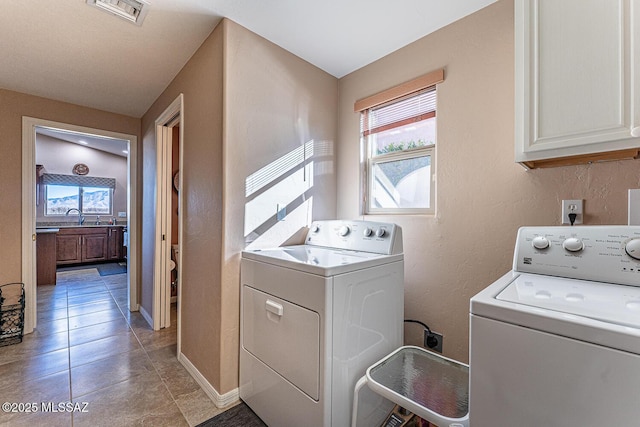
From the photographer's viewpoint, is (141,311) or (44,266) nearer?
(141,311)

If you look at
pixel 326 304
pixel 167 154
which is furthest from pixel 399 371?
pixel 167 154

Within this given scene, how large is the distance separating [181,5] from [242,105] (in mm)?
624

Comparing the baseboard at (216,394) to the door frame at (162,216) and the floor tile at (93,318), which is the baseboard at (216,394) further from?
the floor tile at (93,318)

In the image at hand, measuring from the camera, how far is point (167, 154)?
107 inches

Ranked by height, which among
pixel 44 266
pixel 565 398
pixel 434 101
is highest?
pixel 434 101

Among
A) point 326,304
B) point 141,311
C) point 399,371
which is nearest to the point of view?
point 326,304

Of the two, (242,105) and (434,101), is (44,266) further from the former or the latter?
(434,101)

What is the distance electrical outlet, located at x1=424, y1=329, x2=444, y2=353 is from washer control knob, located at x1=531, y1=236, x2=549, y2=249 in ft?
2.87

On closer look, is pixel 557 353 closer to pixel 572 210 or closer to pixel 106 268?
pixel 572 210

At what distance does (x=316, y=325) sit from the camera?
1243 mm

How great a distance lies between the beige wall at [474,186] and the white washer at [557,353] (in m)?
0.47

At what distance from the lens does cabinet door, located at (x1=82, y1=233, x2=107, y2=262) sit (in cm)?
576

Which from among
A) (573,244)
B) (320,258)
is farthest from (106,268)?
(573,244)

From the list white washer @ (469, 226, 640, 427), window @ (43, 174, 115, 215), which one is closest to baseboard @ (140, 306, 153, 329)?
white washer @ (469, 226, 640, 427)
